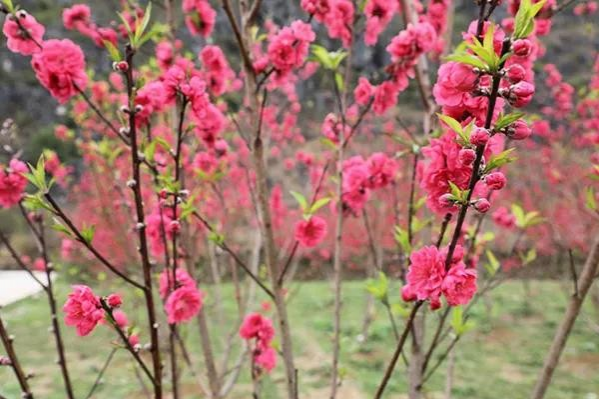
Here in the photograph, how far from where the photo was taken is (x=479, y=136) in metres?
0.88

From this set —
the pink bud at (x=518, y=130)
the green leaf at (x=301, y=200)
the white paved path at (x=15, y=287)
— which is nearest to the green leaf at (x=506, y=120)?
the pink bud at (x=518, y=130)

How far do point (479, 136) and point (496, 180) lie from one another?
→ 0.34ft

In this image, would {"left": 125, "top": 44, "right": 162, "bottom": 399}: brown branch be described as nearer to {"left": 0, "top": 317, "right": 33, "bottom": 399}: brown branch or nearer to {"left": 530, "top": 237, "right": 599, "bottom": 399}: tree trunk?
{"left": 0, "top": 317, "right": 33, "bottom": 399}: brown branch

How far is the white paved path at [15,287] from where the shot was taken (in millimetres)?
9914

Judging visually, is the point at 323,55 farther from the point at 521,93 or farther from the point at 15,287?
the point at 15,287

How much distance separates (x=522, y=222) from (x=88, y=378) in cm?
516

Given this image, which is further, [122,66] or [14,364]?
[14,364]

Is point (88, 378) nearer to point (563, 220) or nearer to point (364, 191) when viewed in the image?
point (364, 191)

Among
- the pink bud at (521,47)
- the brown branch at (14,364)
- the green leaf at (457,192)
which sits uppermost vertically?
the pink bud at (521,47)

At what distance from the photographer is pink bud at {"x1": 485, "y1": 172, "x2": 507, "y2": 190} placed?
93cm

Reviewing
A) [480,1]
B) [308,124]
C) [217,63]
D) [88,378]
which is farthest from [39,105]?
[480,1]

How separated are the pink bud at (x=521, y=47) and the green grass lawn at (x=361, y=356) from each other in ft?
11.1

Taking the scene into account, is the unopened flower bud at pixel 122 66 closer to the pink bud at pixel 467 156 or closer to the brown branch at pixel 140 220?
the brown branch at pixel 140 220

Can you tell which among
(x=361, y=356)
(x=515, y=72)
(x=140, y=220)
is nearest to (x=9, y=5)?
(x=140, y=220)
